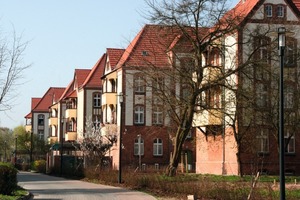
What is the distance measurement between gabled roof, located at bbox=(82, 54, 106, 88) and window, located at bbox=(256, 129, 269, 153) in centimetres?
3630

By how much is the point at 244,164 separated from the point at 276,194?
25.1 metres

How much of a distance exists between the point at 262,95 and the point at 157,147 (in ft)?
81.6

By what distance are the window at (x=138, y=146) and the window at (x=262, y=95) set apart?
935 inches

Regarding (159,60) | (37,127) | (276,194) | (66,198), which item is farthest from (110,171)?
(37,127)

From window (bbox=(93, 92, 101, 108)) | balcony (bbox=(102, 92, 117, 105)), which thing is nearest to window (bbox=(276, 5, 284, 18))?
balcony (bbox=(102, 92, 117, 105))

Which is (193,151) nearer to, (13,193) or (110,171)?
(110,171)

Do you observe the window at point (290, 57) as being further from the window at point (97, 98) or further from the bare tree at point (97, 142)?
the window at point (97, 98)

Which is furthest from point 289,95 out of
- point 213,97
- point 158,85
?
point 158,85

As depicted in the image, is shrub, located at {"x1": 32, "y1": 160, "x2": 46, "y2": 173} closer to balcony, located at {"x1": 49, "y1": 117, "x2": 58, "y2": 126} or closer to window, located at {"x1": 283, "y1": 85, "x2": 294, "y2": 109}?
window, located at {"x1": 283, "y1": 85, "x2": 294, "y2": 109}

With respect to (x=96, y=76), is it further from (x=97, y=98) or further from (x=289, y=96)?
(x=289, y=96)

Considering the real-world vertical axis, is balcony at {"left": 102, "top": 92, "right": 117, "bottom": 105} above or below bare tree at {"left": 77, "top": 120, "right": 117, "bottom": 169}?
above

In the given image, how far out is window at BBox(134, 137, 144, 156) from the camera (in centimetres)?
6271

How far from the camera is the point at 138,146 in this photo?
6288 cm

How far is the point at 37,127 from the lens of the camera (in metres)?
125
